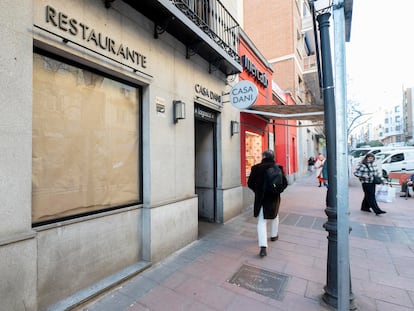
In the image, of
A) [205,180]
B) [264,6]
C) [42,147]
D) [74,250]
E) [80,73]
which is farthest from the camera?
[264,6]

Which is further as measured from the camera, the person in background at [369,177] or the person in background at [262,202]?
the person in background at [369,177]

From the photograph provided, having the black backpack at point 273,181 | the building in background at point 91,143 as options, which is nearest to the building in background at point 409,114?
the black backpack at point 273,181

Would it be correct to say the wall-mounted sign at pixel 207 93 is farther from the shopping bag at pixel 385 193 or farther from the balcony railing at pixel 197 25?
the shopping bag at pixel 385 193

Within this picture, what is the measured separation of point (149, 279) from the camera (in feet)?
A: 11.2

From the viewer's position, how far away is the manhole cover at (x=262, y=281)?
9.94ft

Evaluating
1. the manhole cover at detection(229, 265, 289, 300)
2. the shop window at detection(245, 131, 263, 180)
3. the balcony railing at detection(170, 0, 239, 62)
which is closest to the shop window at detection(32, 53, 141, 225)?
the manhole cover at detection(229, 265, 289, 300)

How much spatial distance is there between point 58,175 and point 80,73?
139 cm

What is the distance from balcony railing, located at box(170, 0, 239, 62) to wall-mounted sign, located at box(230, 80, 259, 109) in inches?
44.9

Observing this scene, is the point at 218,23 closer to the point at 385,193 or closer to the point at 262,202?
the point at 262,202

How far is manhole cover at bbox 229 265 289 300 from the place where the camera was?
3030mm

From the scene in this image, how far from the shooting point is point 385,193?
7305mm

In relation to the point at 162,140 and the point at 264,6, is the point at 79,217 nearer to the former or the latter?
the point at 162,140

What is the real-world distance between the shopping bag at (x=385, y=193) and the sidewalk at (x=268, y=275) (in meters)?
1.97

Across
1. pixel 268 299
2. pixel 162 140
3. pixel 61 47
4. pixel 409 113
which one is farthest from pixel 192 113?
pixel 409 113
